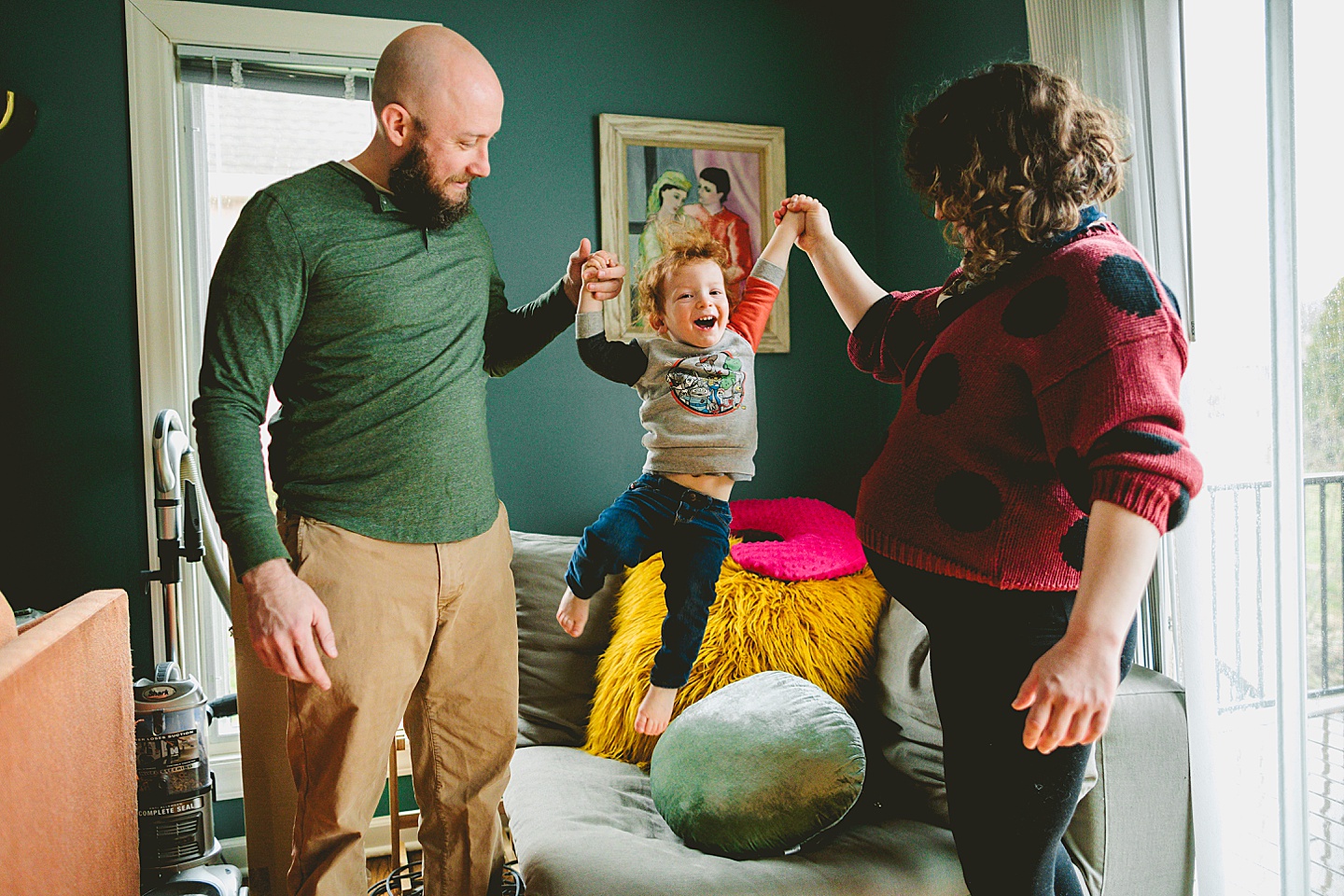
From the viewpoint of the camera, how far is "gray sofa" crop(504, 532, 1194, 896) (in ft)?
5.46

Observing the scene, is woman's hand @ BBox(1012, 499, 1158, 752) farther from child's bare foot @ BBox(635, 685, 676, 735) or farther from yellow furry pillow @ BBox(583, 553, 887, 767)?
yellow furry pillow @ BBox(583, 553, 887, 767)

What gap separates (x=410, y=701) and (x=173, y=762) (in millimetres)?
814

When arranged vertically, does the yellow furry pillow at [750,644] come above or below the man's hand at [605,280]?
below

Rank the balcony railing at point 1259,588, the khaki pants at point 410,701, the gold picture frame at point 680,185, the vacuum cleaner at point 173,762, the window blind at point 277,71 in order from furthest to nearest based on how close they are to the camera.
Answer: the gold picture frame at point 680,185 < the window blind at point 277,71 < the vacuum cleaner at point 173,762 < the balcony railing at point 1259,588 < the khaki pants at point 410,701

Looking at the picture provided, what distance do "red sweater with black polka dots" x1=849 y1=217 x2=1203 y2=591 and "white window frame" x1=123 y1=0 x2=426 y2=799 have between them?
2038 mm

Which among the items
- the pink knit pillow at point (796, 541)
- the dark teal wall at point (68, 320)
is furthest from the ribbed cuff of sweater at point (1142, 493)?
the dark teal wall at point (68, 320)

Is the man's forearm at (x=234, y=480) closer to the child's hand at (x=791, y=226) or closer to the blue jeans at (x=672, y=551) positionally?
the blue jeans at (x=672, y=551)

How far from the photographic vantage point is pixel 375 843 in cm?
274

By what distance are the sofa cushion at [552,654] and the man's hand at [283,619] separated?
1.14m

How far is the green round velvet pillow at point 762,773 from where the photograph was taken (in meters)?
1.73

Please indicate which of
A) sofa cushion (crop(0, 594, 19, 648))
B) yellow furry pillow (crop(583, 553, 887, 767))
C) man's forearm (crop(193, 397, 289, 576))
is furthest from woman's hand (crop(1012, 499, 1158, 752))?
sofa cushion (crop(0, 594, 19, 648))

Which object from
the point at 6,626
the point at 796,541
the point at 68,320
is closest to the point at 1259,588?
the point at 796,541

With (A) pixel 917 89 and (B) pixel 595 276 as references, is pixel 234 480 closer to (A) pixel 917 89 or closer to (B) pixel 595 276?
(B) pixel 595 276

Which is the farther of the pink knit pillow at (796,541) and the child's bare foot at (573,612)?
the pink knit pillow at (796,541)
